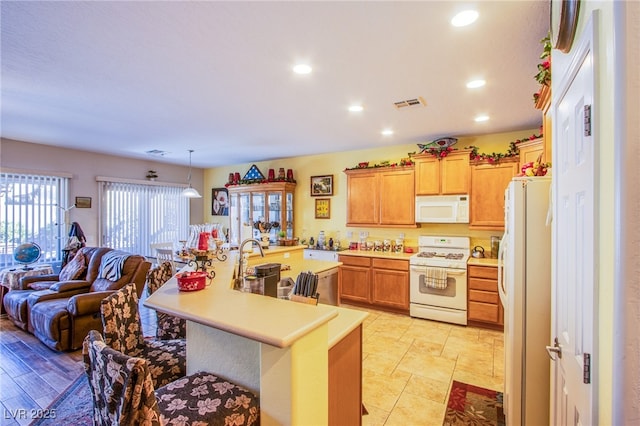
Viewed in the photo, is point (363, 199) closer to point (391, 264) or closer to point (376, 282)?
point (391, 264)

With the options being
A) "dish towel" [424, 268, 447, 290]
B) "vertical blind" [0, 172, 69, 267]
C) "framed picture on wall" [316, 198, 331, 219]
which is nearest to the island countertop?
"dish towel" [424, 268, 447, 290]

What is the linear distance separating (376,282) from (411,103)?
271 cm

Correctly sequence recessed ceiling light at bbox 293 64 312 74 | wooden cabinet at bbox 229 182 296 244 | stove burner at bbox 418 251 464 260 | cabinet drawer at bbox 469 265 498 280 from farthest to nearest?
wooden cabinet at bbox 229 182 296 244, stove burner at bbox 418 251 464 260, cabinet drawer at bbox 469 265 498 280, recessed ceiling light at bbox 293 64 312 74

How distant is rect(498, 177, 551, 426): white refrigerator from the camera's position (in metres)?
1.75

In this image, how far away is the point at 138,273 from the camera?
382cm

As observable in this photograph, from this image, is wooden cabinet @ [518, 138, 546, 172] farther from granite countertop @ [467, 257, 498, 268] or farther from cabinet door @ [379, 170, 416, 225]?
cabinet door @ [379, 170, 416, 225]

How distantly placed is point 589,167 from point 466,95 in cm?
229

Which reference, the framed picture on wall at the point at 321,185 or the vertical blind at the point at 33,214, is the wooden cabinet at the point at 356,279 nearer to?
Result: the framed picture on wall at the point at 321,185

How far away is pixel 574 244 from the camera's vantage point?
1.12 m

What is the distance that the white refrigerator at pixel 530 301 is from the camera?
1.75 metres

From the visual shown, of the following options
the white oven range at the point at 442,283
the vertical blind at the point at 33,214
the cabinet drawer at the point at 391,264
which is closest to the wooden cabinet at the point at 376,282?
the cabinet drawer at the point at 391,264

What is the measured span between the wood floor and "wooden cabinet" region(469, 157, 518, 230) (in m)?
4.91

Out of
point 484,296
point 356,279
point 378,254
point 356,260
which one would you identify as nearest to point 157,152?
point 356,260

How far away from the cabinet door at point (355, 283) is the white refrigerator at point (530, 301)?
2984 millimetres
